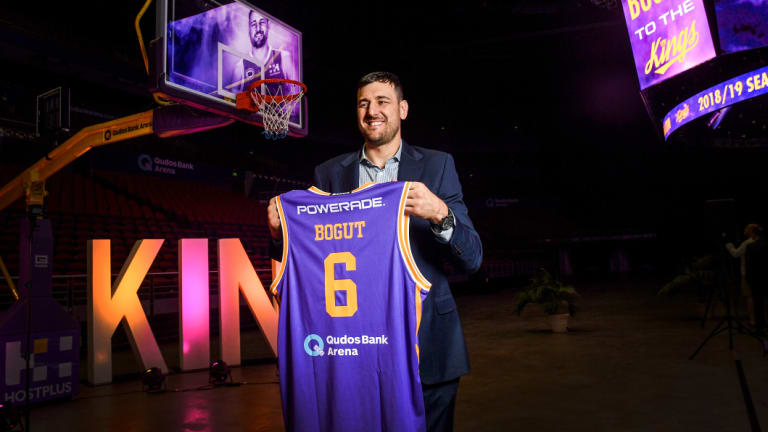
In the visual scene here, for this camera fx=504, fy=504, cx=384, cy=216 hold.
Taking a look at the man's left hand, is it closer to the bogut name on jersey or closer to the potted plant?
the bogut name on jersey

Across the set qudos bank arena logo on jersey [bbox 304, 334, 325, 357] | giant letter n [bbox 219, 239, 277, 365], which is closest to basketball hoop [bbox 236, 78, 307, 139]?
giant letter n [bbox 219, 239, 277, 365]

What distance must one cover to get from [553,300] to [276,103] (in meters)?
5.48

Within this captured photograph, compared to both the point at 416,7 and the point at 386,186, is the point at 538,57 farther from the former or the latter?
the point at 386,186

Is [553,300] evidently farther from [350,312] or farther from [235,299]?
[350,312]

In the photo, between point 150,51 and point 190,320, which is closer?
point 150,51

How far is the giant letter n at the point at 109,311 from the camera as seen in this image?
546 cm

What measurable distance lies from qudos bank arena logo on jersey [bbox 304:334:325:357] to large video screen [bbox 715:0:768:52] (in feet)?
20.3

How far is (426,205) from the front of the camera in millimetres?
1538

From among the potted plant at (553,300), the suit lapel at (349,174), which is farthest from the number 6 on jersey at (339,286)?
the potted plant at (553,300)

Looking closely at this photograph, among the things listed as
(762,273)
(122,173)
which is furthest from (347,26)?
(762,273)

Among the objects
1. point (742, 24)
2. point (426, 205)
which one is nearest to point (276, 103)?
point (426, 205)

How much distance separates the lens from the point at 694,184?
22484 mm

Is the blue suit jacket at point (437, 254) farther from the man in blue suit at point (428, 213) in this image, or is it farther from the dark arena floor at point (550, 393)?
the dark arena floor at point (550, 393)

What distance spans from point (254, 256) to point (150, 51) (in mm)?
8710
